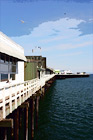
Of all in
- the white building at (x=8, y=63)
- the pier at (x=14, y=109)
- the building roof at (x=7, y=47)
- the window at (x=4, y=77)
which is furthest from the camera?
the window at (x=4, y=77)

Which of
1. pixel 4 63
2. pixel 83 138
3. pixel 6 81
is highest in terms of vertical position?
pixel 4 63

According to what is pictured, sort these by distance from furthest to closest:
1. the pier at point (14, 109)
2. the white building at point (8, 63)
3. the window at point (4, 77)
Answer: the window at point (4, 77), the white building at point (8, 63), the pier at point (14, 109)

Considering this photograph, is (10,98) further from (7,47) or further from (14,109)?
(7,47)

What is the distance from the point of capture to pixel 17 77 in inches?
544

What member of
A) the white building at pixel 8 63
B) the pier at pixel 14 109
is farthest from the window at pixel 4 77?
the pier at pixel 14 109

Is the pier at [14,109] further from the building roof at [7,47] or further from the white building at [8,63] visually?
the building roof at [7,47]

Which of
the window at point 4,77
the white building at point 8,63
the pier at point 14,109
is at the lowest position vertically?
the pier at point 14,109

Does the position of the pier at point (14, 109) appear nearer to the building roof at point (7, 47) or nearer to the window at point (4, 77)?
the window at point (4, 77)

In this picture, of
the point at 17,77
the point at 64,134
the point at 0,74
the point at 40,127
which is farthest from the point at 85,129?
the point at 0,74

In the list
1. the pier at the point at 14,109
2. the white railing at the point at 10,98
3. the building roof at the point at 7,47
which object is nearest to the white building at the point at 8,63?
the building roof at the point at 7,47

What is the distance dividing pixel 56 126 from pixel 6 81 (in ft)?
21.7

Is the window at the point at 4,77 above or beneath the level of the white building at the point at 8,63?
beneath

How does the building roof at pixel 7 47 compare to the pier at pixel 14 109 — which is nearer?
the pier at pixel 14 109

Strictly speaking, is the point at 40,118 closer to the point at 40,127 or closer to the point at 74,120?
the point at 40,127
